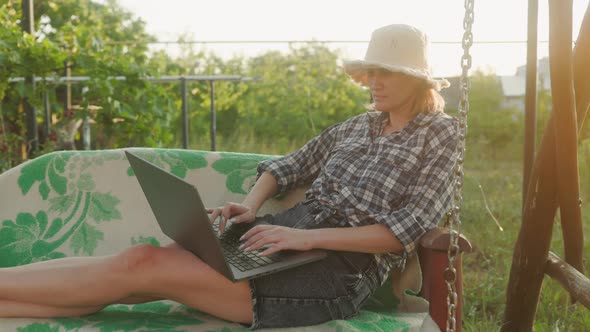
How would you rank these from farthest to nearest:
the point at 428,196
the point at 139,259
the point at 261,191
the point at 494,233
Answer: the point at 494,233 → the point at 261,191 → the point at 428,196 → the point at 139,259

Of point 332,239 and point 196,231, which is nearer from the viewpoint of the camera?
point 196,231

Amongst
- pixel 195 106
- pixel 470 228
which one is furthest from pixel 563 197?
pixel 195 106

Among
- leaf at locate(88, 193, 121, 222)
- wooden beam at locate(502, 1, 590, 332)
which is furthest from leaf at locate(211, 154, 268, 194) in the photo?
wooden beam at locate(502, 1, 590, 332)

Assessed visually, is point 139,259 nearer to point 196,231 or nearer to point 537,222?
point 196,231

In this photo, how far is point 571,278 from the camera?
2303 millimetres

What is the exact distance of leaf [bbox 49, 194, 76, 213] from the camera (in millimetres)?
2781

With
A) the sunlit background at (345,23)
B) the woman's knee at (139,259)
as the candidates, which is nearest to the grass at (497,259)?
the sunlit background at (345,23)

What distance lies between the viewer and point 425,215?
2172 millimetres

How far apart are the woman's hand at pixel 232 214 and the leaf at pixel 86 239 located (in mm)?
509

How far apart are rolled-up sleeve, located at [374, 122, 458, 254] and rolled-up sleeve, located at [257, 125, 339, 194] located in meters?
0.50

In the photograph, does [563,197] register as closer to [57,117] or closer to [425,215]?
[425,215]

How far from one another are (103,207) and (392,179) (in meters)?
1.17

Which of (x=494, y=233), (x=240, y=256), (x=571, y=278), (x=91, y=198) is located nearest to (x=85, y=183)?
(x=91, y=198)

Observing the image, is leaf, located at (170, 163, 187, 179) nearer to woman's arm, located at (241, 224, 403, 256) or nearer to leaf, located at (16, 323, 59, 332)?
woman's arm, located at (241, 224, 403, 256)
